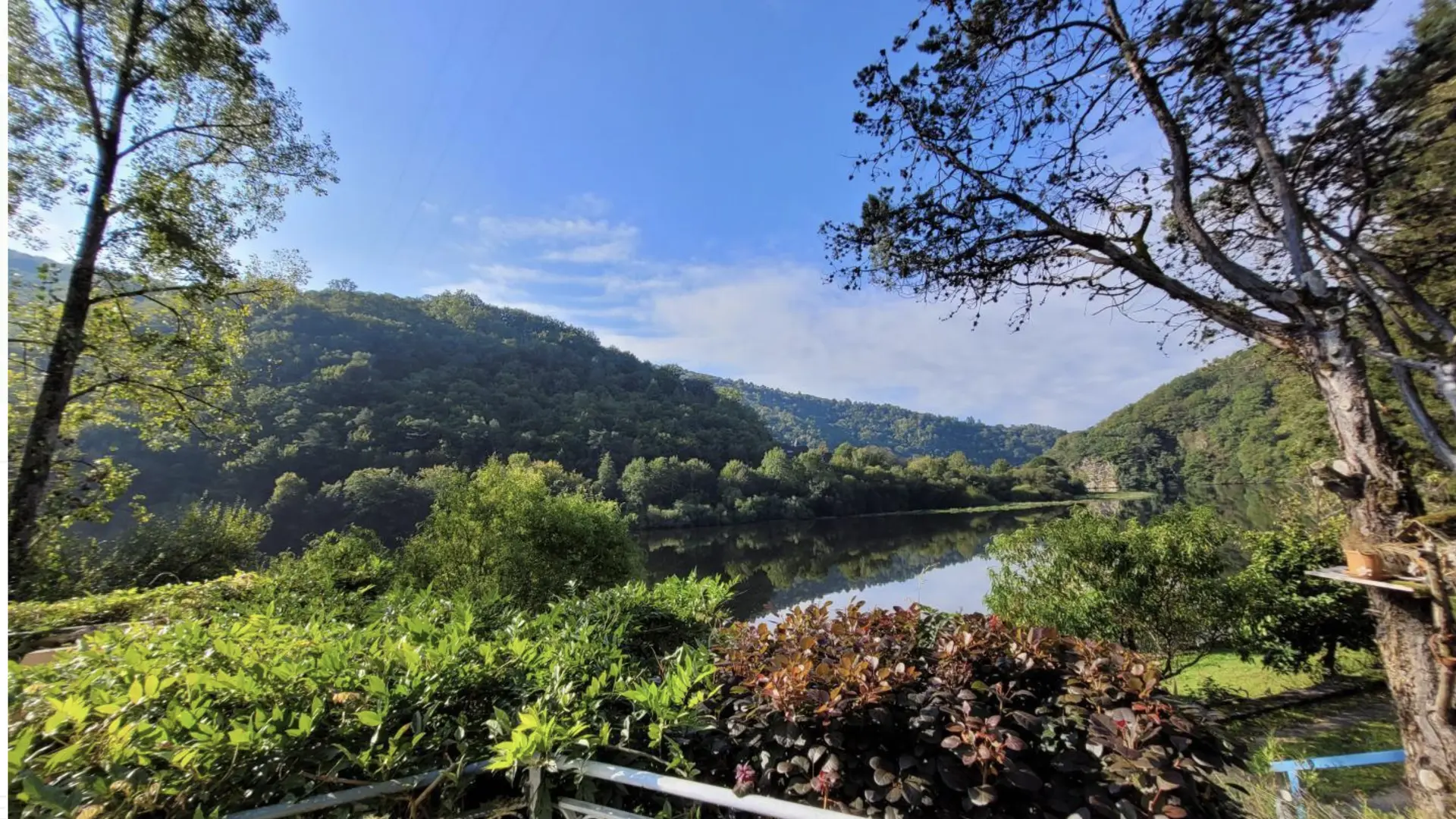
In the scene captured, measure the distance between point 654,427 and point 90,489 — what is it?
143 feet

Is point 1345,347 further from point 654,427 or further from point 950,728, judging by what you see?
point 654,427

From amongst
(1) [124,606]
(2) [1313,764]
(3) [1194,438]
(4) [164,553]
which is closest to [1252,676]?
(2) [1313,764]

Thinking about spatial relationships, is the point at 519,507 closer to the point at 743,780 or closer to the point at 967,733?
the point at 743,780

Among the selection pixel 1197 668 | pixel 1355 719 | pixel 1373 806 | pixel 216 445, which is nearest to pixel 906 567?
pixel 1197 668

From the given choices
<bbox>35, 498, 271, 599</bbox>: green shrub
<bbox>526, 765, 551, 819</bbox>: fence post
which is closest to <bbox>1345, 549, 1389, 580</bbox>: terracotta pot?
<bbox>526, 765, 551, 819</bbox>: fence post

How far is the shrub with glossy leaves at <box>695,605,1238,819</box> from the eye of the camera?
1.21 meters

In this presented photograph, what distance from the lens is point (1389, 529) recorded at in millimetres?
2896

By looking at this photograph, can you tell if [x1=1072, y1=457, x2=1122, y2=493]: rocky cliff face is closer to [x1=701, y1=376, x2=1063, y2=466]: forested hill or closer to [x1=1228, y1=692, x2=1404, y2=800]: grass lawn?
[x1=701, y1=376, x2=1063, y2=466]: forested hill

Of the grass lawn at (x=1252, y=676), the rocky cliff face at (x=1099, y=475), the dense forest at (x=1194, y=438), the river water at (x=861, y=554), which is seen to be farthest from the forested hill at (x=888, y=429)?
the grass lawn at (x=1252, y=676)

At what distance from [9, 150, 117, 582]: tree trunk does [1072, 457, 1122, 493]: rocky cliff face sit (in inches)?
2643

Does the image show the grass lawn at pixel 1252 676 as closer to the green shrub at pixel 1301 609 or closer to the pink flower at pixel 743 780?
the green shrub at pixel 1301 609

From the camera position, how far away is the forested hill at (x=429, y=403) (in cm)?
3067

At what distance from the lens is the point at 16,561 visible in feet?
14.5

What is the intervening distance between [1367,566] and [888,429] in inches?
4184
